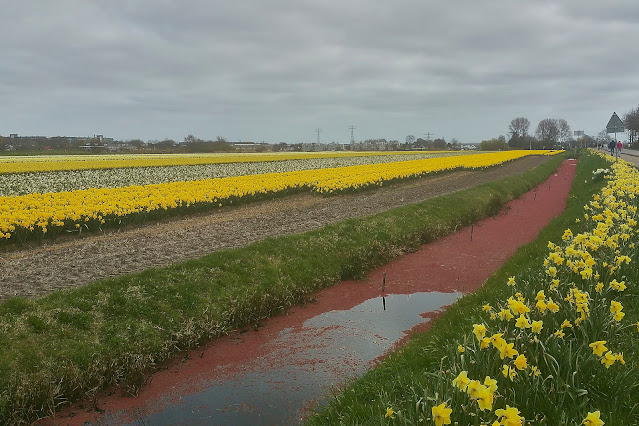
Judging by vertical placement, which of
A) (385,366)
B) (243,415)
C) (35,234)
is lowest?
(243,415)

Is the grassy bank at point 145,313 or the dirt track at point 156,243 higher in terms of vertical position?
the dirt track at point 156,243

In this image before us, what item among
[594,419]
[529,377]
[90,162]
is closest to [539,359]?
[529,377]

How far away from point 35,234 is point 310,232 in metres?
7.92

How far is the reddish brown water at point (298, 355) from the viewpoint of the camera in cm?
620

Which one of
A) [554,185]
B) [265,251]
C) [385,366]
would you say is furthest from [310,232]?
[554,185]

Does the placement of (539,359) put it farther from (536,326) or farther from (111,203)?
(111,203)

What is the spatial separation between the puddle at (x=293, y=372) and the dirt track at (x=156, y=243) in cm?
397

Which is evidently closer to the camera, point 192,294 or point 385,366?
point 385,366

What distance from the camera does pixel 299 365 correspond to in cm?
744

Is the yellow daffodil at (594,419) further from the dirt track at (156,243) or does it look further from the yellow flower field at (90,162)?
the yellow flower field at (90,162)

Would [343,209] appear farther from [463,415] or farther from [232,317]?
[463,415]

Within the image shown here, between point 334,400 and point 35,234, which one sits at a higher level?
point 35,234

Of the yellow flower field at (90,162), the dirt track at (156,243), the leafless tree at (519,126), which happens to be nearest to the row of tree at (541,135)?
the leafless tree at (519,126)

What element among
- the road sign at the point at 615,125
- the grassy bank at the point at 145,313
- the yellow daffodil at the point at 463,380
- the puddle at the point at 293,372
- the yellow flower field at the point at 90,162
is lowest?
the puddle at the point at 293,372
